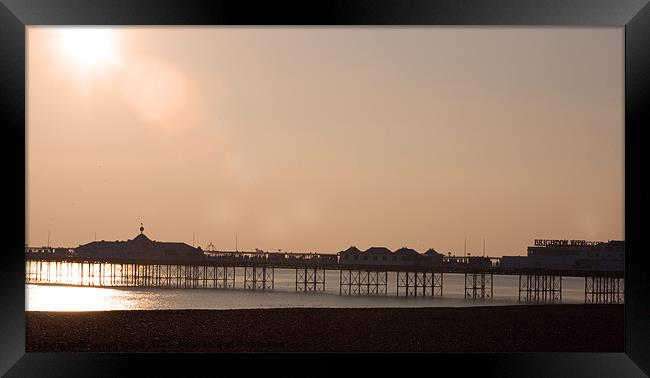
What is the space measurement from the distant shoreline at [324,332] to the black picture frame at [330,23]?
649 centimetres

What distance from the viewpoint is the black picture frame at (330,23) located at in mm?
3707

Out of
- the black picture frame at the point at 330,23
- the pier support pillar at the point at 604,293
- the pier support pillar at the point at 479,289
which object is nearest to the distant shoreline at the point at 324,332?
the black picture frame at the point at 330,23

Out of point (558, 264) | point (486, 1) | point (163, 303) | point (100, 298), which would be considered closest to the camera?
point (486, 1)

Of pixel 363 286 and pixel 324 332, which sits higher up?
pixel 324 332

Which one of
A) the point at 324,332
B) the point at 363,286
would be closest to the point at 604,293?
the point at 363,286

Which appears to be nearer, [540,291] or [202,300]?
[202,300]

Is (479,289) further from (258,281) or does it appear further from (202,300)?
(202,300)

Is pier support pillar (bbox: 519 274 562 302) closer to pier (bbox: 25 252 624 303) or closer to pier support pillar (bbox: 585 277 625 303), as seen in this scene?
pier (bbox: 25 252 624 303)

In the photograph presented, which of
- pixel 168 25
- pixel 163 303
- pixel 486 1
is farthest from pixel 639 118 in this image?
pixel 163 303

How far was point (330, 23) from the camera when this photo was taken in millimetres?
3734

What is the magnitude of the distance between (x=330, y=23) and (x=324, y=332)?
34.4 feet

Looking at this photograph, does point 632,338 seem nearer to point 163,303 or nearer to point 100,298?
point 163,303

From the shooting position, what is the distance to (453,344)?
11.7m

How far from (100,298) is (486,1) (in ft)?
91.8
